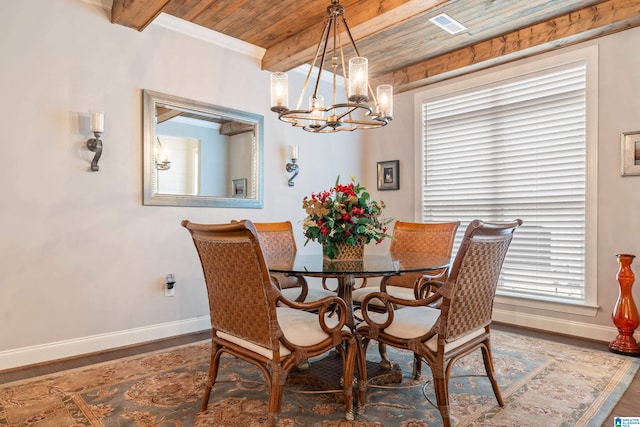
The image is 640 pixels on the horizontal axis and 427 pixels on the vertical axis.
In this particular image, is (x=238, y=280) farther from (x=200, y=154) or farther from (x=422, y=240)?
(x=200, y=154)

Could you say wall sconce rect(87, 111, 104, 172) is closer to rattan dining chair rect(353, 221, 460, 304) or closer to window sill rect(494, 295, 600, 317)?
rattan dining chair rect(353, 221, 460, 304)

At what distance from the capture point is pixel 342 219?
87.4 inches

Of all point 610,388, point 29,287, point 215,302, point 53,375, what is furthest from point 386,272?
point 29,287

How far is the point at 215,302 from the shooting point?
1.92m

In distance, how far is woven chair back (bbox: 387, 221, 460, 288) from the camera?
2.88m

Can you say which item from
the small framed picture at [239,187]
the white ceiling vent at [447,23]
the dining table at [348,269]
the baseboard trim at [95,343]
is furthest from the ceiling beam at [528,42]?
the baseboard trim at [95,343]

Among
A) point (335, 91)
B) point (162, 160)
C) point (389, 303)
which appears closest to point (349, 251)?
point (389, 303)

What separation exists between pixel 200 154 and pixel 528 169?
3.12m

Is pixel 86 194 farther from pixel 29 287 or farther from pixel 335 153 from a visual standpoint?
pixel 335 153

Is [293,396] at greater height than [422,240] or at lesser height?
lesser

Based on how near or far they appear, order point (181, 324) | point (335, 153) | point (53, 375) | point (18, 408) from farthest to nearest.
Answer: point (335, 153) < point (181, 324) < point (53, 375) < point (18, 408)

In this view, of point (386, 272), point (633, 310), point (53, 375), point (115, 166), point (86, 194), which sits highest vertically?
point (115, 166)

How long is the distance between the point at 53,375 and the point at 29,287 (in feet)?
2.14

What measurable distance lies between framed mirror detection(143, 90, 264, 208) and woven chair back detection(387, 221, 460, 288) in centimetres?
155
